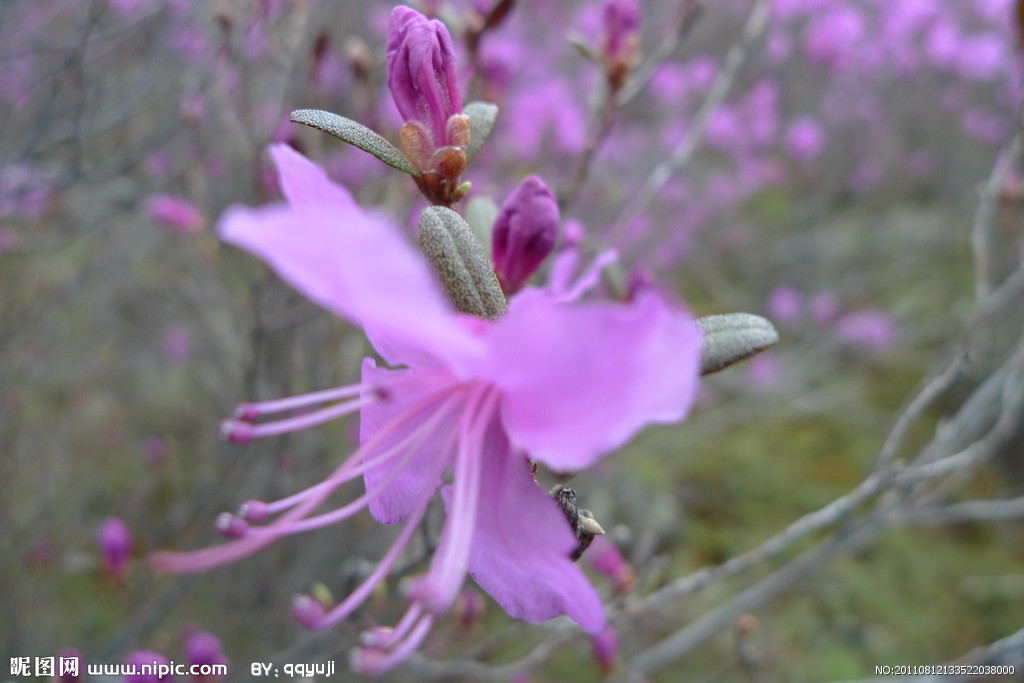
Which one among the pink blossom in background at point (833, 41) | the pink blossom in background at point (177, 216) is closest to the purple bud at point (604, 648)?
the pink blossom in background at point (177, 216)

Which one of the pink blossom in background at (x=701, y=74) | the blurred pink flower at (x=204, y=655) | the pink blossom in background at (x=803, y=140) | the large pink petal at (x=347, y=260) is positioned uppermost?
the large pink petal at (x=347, y=260)

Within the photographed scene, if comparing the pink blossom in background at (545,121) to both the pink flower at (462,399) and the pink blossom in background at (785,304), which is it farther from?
the pink flower at (462,399)

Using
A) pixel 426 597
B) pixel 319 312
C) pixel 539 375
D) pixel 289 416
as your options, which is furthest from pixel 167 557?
pixel 289 416

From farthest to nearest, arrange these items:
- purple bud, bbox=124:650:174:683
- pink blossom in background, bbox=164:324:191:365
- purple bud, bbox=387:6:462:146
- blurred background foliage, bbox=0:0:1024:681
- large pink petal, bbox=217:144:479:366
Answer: pink blossom in background, bbox=164:324:191:365 < blurred background foliage, bbox=0:0:1024:681 < purple bud, bbox=124:650:174:683 < purple bud, bbox=387:6:462:146 < large pink petal, bbox=217:144:479:366

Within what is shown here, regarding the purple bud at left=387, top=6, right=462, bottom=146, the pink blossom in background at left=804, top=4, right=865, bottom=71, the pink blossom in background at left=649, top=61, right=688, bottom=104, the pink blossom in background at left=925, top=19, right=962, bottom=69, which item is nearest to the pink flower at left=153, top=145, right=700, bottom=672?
the purple bud at left=387, top=6, right=462, bottom=146

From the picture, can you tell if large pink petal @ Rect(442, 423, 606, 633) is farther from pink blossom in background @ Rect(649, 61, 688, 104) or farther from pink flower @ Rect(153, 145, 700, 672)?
pink blossom in background @ Rect(649, 61, 688, 104)

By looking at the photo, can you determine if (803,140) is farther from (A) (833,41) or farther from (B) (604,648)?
(B) (604,648)

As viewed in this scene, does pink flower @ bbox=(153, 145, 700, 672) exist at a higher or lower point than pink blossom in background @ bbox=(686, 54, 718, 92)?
higher
